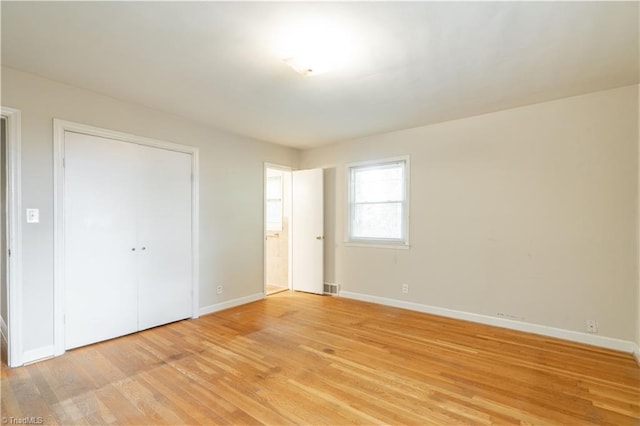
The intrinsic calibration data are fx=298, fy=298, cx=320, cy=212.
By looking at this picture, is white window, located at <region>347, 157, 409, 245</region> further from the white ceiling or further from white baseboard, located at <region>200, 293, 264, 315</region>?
white baseboard, located at <region>200, 293, 264, 315</region>

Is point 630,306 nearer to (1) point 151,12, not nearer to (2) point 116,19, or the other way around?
(1) point 151,12

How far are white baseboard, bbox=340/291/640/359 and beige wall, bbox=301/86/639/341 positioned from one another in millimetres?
64

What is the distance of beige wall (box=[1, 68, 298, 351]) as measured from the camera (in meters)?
2.66

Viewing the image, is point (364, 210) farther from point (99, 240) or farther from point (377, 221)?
point (99, 240)

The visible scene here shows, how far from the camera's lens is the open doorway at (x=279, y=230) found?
565 cm

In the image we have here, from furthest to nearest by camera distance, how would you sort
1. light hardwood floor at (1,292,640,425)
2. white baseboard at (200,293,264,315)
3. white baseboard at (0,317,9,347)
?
white baseboard at (200,293,264,315) → white baseboard at (0,317,9,347) → light hardwood floor at (1,292,640,425)

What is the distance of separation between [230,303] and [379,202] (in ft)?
8.89

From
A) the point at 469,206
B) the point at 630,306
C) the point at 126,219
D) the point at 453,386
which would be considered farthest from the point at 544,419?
the point at 126,219

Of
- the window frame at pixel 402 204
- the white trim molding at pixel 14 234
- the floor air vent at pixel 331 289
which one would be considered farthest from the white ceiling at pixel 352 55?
the floor air vent at pixel 331 289

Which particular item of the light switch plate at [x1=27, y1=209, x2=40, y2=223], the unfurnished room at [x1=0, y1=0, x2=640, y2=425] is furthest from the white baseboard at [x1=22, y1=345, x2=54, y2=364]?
the light switch plate at [x1=27, y1=209, x2=40, y2=223]

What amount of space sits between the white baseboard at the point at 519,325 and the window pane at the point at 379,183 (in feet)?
5.09

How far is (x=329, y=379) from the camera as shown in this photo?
239 centimetres

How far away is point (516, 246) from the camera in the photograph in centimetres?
349

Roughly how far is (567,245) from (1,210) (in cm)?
621
